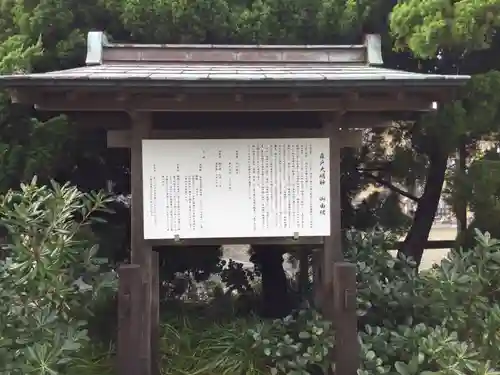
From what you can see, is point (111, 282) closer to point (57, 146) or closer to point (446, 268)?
point (57, 146)

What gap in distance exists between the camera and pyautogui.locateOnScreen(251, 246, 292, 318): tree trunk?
589 centimetres

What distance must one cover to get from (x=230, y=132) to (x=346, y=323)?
1597mm

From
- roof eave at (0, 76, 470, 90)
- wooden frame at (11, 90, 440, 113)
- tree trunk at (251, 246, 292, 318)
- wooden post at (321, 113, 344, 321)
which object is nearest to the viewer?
roof eave at (0, 76, 470, 90)

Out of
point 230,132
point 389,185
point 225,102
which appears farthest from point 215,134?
point 389,185

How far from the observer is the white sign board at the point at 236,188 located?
385 centimetres

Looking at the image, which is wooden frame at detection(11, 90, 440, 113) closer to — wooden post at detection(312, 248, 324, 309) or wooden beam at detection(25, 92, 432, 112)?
wooden beam at detection(25, 92, 432, 112)

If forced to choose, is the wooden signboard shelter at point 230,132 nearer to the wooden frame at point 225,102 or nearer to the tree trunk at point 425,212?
the wooden frame at point 225,102

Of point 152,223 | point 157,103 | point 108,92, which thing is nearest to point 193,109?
point 157,103

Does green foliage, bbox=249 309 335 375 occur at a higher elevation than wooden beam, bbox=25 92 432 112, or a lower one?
lower

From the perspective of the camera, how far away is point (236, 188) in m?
3.91

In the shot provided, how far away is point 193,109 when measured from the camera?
3766 millimetres

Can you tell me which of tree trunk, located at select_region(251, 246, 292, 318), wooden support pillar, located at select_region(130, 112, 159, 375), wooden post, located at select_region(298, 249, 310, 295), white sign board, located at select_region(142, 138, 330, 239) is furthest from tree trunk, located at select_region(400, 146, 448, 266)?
wooden support pillar, located at select_region(130, 112, 159, 375)

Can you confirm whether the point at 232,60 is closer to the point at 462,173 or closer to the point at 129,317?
the point at 129,317

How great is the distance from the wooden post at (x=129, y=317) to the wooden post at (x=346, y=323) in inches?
55.1
